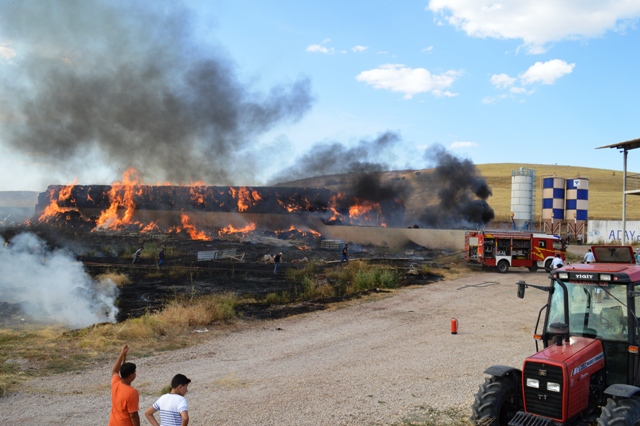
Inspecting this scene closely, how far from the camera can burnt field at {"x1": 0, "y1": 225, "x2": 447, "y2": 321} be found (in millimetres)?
19906

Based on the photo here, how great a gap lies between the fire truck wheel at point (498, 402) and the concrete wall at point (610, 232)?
45424 millimetres

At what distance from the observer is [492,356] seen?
1180 centimetres

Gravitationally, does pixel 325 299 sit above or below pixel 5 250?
below

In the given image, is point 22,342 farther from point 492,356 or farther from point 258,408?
point 492,356

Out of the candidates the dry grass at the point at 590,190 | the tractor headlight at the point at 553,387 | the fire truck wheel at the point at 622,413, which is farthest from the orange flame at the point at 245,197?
the fire truck wheel at the point at 622,413

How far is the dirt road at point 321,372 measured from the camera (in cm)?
829

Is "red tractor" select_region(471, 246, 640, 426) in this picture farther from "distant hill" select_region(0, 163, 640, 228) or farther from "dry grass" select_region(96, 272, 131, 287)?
"distant hill" select_region(0, 163, 640, 228)

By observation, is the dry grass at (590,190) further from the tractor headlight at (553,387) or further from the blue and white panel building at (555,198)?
the tractor headlight at (553,387)

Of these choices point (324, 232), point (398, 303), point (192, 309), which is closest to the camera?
point (192, 309)

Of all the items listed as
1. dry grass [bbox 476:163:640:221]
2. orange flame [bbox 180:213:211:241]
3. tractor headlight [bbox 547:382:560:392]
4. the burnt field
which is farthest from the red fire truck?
dry grass [bbox 476:163:640:221]

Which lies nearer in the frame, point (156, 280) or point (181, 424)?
point (181, 424)

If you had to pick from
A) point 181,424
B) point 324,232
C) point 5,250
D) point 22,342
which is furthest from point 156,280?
point 324,232

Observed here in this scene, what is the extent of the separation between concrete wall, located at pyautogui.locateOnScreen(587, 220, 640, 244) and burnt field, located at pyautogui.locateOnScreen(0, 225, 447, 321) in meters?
18.7

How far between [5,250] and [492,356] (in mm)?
21781
